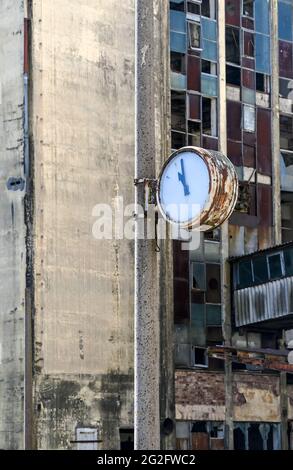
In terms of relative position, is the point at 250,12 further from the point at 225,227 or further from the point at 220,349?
the point at 220,349

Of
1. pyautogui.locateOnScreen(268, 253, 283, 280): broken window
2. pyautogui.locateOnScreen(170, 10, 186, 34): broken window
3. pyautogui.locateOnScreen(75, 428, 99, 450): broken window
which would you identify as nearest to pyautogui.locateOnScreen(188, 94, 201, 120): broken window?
pyautogui.locateOnScreen(170, 10, 186, 34): broken window

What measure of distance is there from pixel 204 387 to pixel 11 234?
27.6ft

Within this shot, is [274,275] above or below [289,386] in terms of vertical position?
above

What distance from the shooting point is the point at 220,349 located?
33.7 meters

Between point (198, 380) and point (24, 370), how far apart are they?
21.6 feet

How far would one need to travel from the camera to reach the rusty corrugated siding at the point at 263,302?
3133 cm

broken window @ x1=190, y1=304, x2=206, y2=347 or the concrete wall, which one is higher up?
broken window @ x1=190, y1=304, x2=206, y2=347

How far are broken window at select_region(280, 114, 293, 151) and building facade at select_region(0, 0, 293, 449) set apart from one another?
Answer: 577 millimetres

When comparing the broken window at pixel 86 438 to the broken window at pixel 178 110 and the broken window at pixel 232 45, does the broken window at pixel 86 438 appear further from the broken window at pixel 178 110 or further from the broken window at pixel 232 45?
the broken window at pixel 232 45

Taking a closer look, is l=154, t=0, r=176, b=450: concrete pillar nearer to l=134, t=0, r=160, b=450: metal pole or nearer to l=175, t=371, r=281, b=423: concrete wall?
l=175, t=371, r=281, b=423: concrete wall

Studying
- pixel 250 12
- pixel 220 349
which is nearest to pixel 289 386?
pixel 220 349

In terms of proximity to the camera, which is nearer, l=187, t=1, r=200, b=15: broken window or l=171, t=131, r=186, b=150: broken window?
l=171, t=131, r=186, b=150: broken window

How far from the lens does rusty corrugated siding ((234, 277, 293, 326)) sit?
3133cm

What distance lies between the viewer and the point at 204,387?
3344 centimetres
